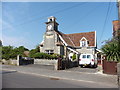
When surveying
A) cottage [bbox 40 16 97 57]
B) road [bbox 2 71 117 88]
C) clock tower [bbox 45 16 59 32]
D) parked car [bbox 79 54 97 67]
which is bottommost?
road [bbox 2 71 117 88]

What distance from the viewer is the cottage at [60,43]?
25672 millimetres

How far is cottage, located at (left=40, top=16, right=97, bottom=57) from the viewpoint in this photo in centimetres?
2567

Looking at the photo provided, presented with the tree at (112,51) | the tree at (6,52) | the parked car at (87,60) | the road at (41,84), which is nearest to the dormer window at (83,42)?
the parked car at (87,60)

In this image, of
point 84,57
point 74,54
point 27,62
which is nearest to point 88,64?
point 84,57

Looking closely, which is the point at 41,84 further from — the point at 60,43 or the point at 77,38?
the point at 77,38

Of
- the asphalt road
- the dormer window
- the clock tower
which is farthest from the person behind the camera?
the dormer window

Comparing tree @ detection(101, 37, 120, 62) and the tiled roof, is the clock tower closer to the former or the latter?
the tiled roof

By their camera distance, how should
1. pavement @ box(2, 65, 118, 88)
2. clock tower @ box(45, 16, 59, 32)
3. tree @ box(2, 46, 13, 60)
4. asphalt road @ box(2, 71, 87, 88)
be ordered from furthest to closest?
1. clock tower @ box(45, 16, 59, 32)
2. tree @ box(2, 46, 13, 60)
3. pavement @ box(2, 65, 118, 88)
4. asphalt road @ box(2, 71, 87, 88)

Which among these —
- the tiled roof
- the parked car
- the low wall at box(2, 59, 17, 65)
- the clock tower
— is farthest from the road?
the tiled roof

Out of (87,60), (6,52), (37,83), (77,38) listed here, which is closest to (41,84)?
(37,83)

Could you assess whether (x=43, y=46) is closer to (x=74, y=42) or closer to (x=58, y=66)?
(x=74, y=42)

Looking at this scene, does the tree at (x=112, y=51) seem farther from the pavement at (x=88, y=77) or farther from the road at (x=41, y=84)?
the road at (x=41, y=84)

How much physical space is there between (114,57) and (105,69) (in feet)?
4.88

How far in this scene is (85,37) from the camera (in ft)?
96.1
